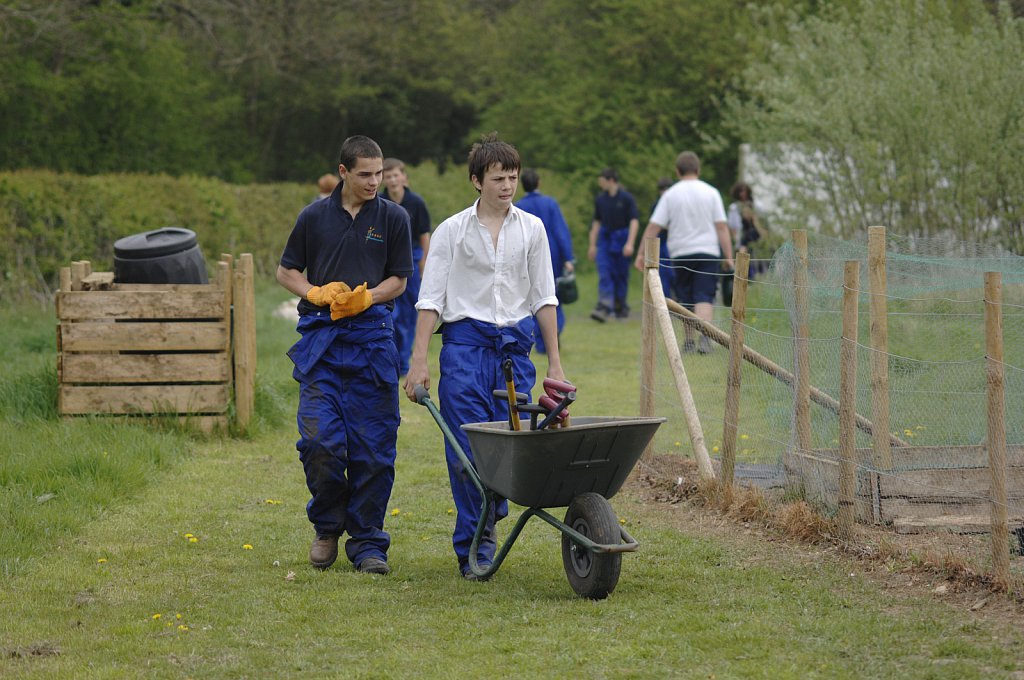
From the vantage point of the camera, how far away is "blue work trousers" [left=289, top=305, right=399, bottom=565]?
5898 mm

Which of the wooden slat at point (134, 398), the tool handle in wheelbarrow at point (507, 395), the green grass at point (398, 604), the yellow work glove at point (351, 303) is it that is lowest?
the green grass at point (398, 604)

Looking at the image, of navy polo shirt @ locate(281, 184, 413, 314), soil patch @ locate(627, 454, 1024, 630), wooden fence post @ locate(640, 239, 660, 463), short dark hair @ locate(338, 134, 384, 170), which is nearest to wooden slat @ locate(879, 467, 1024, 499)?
soil patch @ locate(627, 454, 1024, 630)

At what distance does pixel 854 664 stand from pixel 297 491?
4.10 metres

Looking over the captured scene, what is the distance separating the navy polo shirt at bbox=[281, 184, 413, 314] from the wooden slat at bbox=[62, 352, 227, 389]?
10.1ft

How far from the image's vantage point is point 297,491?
25.5 feet

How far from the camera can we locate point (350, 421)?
598 centimetres

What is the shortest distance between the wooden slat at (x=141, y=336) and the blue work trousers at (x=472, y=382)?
3521mm

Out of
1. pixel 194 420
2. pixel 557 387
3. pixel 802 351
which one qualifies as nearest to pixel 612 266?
pixel 194 420

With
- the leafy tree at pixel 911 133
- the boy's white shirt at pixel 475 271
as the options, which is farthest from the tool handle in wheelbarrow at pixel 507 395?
the leafy tree at pixel 911 133

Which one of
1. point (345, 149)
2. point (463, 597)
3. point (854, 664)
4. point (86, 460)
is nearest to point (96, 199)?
point (86, 460)

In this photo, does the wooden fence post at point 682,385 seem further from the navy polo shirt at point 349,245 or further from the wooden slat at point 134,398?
the wooden slat at point 134,398

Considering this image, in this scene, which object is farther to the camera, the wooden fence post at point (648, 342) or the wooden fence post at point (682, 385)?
the wooden fence post at point (648, 342)

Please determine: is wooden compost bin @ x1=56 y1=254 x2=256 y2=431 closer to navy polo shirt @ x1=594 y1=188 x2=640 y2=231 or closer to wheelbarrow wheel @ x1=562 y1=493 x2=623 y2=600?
wheelbarrow wheel @ x1=562 y1=493 x2=623 y2=600

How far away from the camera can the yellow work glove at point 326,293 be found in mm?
5852
